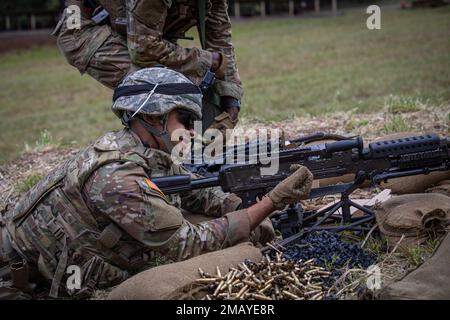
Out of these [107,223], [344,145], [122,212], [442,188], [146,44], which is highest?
[146,44]

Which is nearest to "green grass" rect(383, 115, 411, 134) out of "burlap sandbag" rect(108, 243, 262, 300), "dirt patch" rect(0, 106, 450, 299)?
"dirt patch" rect(0, 106, 450, 299)

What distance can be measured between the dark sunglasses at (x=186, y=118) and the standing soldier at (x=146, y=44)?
1.27m

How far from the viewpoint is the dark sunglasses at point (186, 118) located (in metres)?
4.67

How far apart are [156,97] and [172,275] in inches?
43.2

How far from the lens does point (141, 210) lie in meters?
4.34

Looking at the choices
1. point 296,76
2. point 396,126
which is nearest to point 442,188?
point 396,126

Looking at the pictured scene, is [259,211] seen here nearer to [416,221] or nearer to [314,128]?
[416,221]

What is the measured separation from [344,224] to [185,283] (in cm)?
157

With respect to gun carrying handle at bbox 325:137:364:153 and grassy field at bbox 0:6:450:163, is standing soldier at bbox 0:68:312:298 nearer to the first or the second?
gun carrying handle at bbox 325:137:364:153

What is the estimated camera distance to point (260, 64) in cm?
2123

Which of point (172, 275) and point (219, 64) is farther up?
point (219, 64)

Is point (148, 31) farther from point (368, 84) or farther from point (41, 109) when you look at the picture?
point (41, 109)
